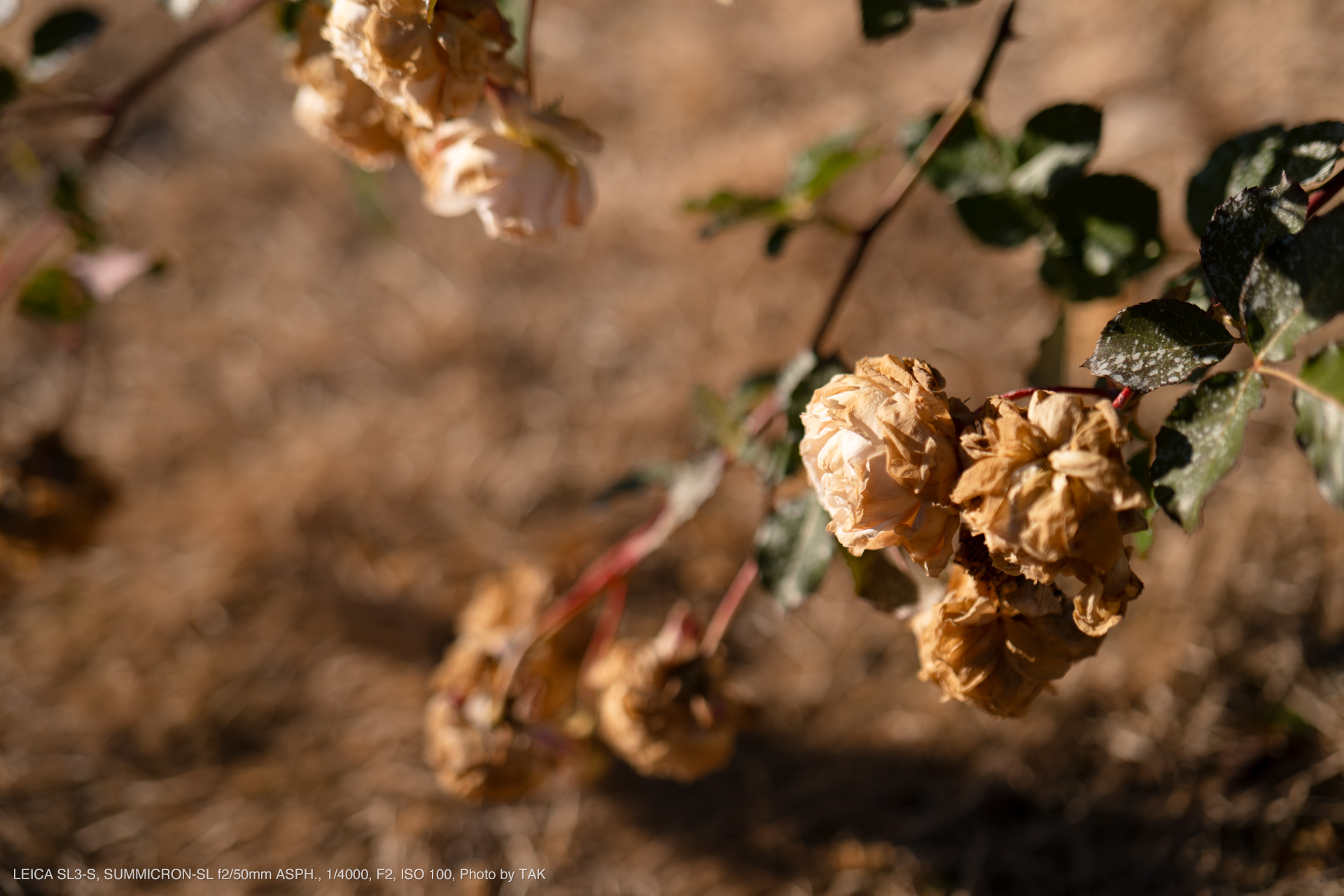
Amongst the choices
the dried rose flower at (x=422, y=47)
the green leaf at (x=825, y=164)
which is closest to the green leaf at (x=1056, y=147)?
the green leaf at (x=825, y=164)

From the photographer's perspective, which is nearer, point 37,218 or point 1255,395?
point 1255,395

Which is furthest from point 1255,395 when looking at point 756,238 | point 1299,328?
point 756,238

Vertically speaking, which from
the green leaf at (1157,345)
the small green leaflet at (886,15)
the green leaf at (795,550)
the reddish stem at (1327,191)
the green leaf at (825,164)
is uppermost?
the small green leaflet at (886,15)

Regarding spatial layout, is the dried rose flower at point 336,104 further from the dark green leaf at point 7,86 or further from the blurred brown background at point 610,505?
the blurred brown background at point 610,505

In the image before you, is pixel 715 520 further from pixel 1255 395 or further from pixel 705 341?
pixel 1255 395

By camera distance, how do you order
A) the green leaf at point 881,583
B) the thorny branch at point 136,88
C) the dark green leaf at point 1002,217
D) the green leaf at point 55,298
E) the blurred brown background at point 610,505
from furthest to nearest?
the blurred brown background at point 610,505 < the green leaf at point 55,298 < the thorny branch at point 136,88 < the dark green leaf at point 1002,217 < the green leaf at point 881,583

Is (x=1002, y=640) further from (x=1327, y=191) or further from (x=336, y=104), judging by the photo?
(x=336, y=104)
